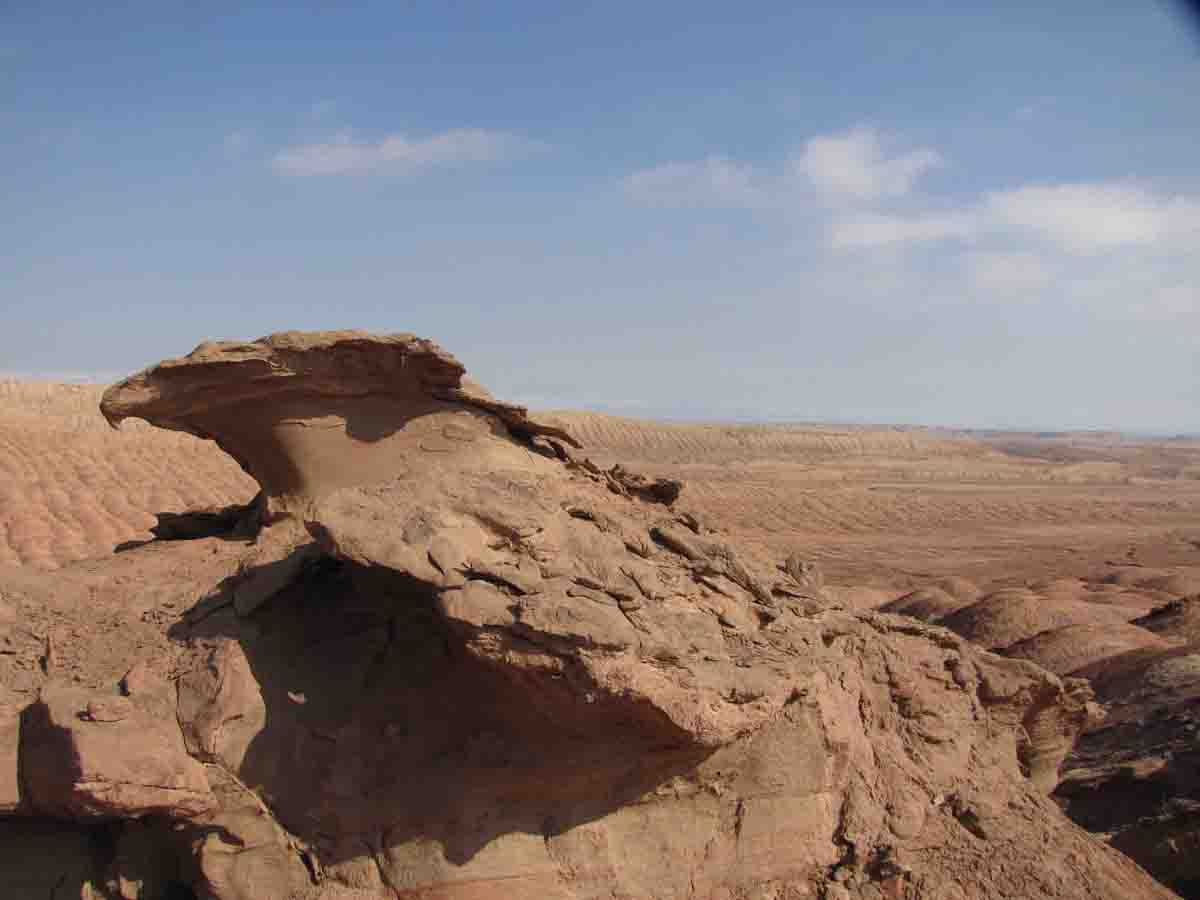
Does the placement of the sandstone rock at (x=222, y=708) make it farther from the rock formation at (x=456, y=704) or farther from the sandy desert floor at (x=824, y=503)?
the sandy desert floor at (x=824, y=503)

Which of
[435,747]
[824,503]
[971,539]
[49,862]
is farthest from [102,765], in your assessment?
[824,503]

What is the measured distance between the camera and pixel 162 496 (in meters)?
19.0

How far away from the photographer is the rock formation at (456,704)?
11.0ft

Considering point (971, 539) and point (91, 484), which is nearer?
point (91, 484)

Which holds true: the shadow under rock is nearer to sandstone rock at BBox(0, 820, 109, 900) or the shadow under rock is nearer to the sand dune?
sandstone rock at BBox(0, 820, 109, 900)

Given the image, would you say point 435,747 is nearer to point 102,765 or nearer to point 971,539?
point 102,765

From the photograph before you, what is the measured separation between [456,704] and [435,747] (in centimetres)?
16

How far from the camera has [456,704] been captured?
3.60m

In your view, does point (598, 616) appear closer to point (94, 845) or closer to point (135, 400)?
point (94, 845)

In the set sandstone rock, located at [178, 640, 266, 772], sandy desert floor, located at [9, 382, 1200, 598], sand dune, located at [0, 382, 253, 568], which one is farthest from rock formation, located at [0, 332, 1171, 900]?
sand dune, located at [0, 382, 253, 568]

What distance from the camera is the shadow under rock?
11.0 feet

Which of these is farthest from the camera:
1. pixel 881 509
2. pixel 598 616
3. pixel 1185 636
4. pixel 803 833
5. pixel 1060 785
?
pixel 881 509

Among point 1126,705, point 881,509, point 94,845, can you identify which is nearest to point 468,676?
point 94,845

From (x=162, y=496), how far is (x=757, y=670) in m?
17.7
